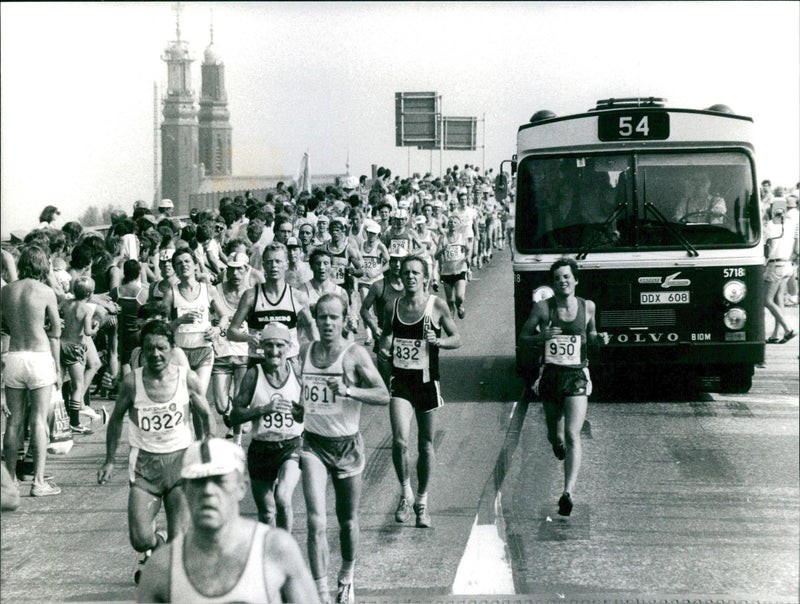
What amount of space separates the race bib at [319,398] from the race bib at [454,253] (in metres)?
11.4

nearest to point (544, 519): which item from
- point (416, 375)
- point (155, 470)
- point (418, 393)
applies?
point (418, 393)

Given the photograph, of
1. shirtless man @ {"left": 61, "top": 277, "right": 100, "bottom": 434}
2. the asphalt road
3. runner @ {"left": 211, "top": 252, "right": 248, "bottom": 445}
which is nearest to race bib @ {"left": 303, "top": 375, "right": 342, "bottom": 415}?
the asphalt road

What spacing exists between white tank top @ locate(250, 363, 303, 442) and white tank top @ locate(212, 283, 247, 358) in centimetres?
340

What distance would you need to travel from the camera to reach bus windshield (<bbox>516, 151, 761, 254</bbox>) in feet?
40.0

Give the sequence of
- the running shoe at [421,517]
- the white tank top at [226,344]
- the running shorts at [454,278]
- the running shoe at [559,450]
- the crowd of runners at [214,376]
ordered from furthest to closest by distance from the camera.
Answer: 1. the running shorts at [454,278]
2. the white tank top at [226,344]
3. the running shoe at [559,450]
4. the running shoe at [421,517]
5. the crowd of runners at [214,376]

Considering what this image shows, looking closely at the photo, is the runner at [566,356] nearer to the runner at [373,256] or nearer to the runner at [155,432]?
the runner at [155,432]

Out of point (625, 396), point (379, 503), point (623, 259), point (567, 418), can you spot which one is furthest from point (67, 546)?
point (625, 396)

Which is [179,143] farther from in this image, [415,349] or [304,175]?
[415,349]

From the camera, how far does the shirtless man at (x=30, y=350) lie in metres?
9.15

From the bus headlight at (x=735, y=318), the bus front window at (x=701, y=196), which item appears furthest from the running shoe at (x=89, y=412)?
the bus headlight at (x=735, y=318)

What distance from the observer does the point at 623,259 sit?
12.2 m

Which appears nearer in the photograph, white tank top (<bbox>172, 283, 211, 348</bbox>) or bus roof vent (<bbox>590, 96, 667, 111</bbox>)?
white tank top (<bbox>172, 283, 211, 348</bbox>)

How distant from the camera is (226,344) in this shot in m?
10.7

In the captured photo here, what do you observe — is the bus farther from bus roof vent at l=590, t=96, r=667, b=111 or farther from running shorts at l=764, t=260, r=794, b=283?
running shorts at l=764, t=260, r=794, b=283
